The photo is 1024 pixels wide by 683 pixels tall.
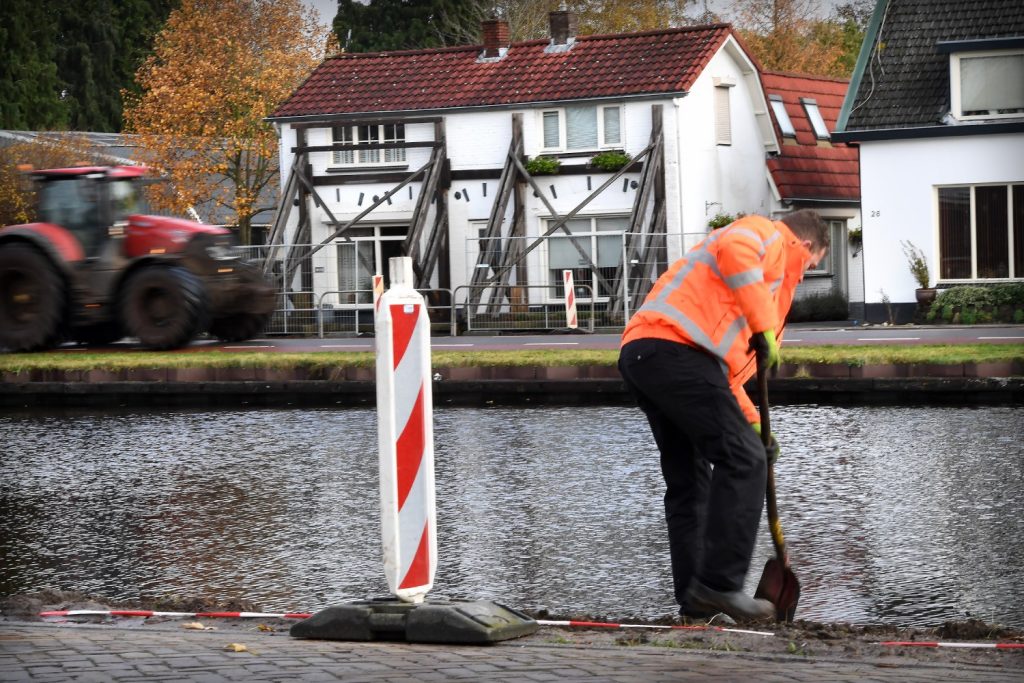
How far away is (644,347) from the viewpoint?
624 cm

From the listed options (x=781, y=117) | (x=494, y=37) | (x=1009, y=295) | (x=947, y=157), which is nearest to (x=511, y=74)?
(x=494, y=37)

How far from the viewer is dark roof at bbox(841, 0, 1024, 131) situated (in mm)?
29922

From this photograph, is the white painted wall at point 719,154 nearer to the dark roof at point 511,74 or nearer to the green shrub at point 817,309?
the dark roof at point 511,74

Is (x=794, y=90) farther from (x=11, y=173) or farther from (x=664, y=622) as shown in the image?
(x=664, y=622)

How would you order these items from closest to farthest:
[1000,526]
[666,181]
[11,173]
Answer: [1000,526], [666,181], [11,173]

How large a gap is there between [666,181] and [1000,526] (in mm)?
25471

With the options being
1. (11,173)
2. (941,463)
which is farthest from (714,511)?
(11,173)

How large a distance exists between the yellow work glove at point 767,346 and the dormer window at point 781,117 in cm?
3235

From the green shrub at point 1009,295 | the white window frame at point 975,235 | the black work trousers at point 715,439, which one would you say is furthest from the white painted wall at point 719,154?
the black work trousers at point 715,439

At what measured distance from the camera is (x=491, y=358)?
18.7m

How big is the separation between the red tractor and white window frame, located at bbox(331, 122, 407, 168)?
1299cm

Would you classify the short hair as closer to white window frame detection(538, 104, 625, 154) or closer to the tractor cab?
the tractor cab

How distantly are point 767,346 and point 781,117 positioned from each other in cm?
3310

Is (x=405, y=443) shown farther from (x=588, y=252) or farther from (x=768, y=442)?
(x=588, y=252)
